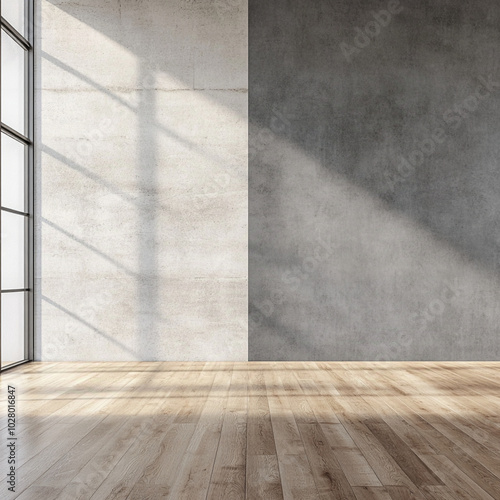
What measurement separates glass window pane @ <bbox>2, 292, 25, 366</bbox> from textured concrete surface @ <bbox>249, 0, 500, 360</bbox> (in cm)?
249

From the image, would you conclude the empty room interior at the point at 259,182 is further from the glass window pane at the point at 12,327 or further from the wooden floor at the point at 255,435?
the wooden floor at the point at 255,435

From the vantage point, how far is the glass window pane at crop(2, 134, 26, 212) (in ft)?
19.2

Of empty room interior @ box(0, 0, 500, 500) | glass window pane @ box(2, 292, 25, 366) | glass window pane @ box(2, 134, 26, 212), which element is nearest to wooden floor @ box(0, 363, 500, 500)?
glass window pane @ box(2, 292, 25, 366)

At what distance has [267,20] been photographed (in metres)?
6.48

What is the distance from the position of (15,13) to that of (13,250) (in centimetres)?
254

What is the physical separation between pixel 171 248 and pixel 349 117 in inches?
97.2

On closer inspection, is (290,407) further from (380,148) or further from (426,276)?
(380,148)

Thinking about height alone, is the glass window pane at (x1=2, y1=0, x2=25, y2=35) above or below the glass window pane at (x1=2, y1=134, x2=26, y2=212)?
above

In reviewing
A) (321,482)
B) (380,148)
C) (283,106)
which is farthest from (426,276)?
(321,482)

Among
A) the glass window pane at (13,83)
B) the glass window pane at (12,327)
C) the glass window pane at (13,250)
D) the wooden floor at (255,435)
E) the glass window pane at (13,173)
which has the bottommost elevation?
the wooden floor at (255,435)

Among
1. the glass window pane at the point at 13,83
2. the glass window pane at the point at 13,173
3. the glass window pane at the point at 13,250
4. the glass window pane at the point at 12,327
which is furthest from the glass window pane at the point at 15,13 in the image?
the glass window pane at the point at 12,327

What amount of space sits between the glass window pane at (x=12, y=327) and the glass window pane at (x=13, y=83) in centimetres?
183

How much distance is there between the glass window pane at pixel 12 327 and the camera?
5.83m

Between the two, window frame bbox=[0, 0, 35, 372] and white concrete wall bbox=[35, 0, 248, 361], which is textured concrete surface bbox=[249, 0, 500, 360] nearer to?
white concrete wall bbox=[35, 0, 248, 361]
